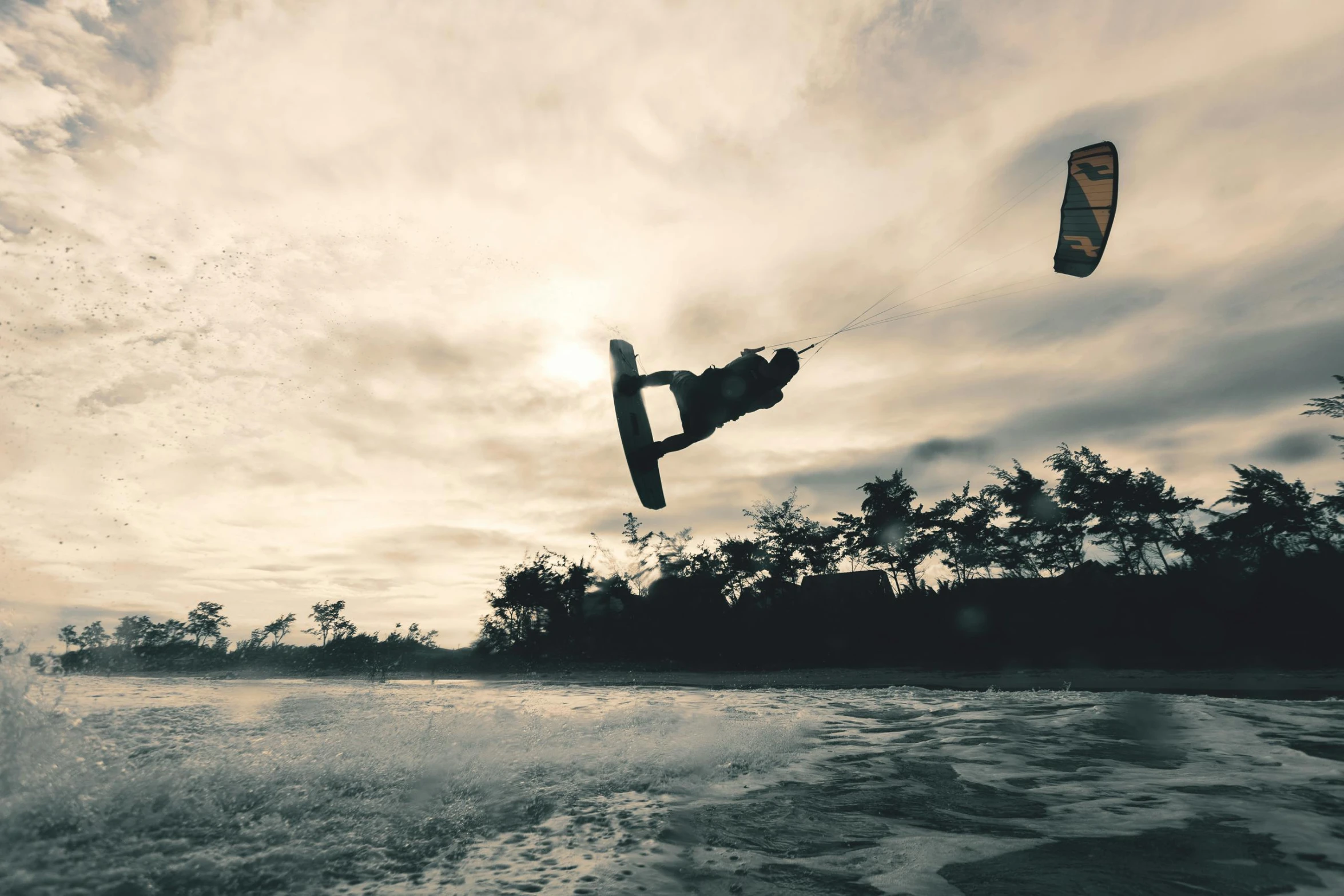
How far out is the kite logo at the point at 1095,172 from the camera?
1191 centimetres

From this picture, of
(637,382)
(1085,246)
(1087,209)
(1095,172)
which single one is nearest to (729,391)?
(637,382)

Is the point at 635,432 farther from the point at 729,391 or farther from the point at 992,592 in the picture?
the point at 992,592

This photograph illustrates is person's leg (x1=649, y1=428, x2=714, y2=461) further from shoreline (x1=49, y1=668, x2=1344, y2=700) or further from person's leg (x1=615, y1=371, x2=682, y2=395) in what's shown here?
shoreline (x1=49, y1=668, x2=1344, y2=700)

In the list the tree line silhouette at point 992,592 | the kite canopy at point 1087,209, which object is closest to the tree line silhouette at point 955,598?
the tree line silhouette at point 992,592

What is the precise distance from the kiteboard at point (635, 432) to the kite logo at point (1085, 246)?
8.03 m

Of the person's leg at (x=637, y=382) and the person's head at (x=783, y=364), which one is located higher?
the person's leg at (x=637, y=382)

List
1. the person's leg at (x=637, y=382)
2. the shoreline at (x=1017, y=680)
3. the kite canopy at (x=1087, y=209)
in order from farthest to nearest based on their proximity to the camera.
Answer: the shoreline at (x=1017, y=680)
the kite canopy at (x=1087, y=209)
the person's leg at (x=637, y=382)

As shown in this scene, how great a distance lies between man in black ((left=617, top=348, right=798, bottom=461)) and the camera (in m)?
9.34

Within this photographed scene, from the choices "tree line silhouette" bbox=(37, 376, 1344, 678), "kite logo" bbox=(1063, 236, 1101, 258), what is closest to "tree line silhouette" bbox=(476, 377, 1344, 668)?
"tree line silhouette" bbox=(37, 376, 1344, 678)

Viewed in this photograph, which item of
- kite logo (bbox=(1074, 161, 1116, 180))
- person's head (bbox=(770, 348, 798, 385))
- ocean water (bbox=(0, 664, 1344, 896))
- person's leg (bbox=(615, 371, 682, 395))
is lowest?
ocean water (bbox=(0, 664, 1344, 896))

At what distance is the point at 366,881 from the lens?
12.5 feet

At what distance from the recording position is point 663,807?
5.61m

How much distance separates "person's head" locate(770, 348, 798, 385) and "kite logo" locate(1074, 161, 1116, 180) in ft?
23.6

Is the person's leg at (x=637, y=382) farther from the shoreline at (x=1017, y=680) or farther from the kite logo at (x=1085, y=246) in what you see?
the shoreline at (x=1017, y=680)
